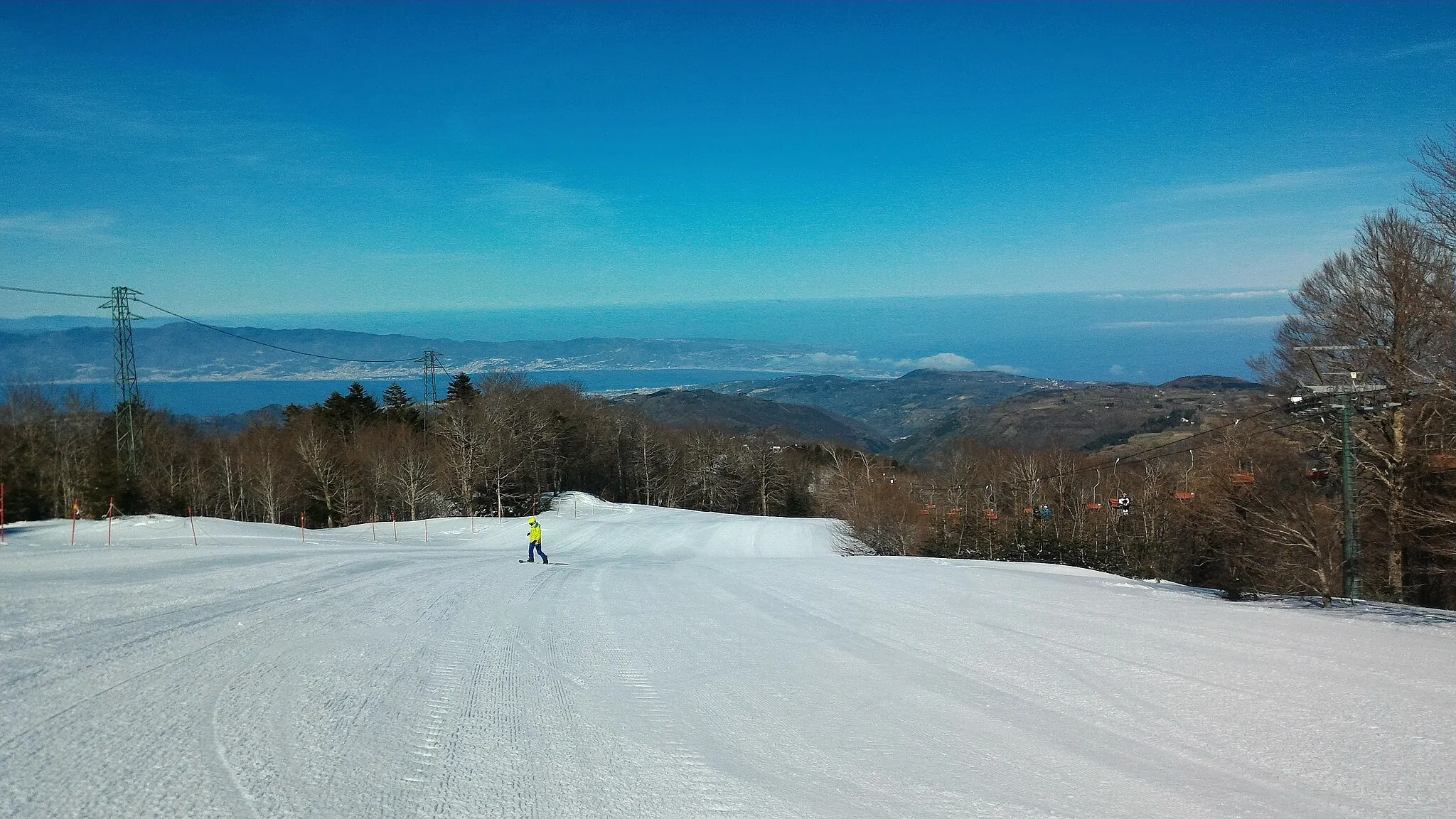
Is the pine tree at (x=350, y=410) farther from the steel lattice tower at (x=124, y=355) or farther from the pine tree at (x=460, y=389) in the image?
the steel lattice tower at (x=124, y=355)

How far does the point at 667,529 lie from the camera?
46.0 metres

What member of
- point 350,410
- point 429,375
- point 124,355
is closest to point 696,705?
point 124,355

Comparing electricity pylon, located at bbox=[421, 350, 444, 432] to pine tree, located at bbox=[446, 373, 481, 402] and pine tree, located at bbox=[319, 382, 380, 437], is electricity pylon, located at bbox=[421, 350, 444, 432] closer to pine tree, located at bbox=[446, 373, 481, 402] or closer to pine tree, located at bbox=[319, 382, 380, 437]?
pine tree, located at bbox=[446, 373, 481, 402]

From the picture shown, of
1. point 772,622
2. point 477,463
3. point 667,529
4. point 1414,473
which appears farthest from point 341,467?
point 1414,473

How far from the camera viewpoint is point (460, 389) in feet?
257

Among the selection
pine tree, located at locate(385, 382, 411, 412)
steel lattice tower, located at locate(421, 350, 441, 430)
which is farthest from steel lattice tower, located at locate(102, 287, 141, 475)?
pine tree, located at locate(385, 382, 411, 412)

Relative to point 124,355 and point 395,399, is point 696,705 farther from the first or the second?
point 395,399

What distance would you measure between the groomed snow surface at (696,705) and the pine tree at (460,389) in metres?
61.0

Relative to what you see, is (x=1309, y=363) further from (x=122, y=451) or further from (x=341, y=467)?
(x=122, y=451)

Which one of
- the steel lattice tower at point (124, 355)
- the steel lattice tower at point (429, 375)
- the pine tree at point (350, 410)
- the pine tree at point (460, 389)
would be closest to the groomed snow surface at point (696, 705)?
the steel lattice tower at point (124, 355)

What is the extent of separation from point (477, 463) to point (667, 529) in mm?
17797

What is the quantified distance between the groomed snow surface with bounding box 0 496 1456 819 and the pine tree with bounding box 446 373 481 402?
6105cm

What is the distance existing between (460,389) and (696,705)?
74645 mm

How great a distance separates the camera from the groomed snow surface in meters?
5.54
